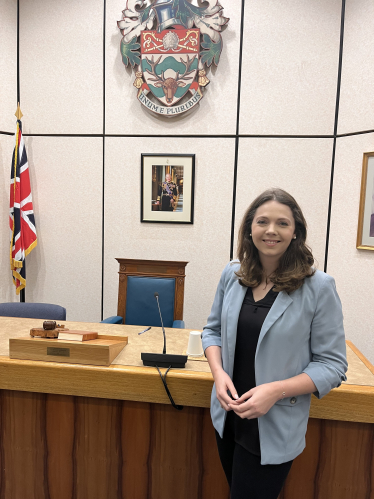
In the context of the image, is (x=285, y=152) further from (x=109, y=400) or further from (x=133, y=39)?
(x=109, y=400)

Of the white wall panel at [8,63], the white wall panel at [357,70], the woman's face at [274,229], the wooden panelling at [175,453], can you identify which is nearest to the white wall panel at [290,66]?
the white wall panel at [357,70]

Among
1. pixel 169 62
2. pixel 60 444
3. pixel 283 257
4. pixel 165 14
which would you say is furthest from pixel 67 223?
pixel 283 257

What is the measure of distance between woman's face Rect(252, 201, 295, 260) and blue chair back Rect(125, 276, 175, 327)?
161 cm

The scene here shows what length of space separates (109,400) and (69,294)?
2.33 meters

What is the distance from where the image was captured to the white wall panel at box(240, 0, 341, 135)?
3.04 metres

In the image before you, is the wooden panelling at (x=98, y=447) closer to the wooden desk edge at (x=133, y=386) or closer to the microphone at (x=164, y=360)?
the wooden desk edge at (x=133, y=386)

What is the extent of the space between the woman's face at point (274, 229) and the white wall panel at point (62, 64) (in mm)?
2756

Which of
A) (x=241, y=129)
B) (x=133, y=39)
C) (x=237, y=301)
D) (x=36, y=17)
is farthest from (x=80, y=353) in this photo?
(x=36, y=17)

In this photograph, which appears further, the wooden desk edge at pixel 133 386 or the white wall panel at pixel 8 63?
the white wall panel at pixel 8 63

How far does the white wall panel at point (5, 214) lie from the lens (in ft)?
11.3

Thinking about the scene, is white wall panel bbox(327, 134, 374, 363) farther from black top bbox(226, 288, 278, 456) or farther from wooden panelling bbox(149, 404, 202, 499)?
black top bbox(226, 288, 278, 456)

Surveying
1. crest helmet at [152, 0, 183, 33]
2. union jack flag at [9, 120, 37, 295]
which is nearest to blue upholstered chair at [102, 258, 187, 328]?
union jack flag at [9, 120, 37, 295]

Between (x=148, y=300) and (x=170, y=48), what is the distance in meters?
2.31

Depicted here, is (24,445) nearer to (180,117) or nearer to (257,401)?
(257,401)
